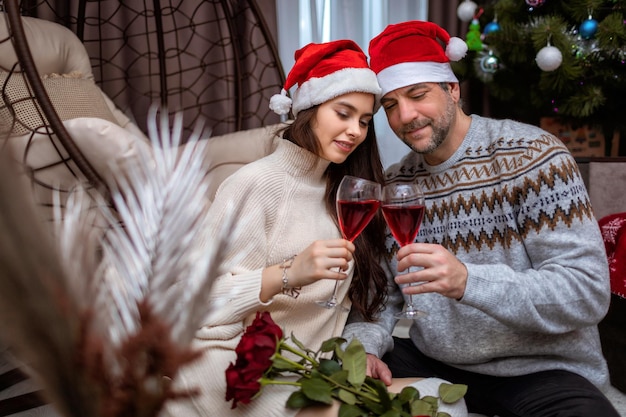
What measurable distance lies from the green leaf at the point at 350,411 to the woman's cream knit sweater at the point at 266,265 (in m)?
0.21

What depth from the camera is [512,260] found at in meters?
1.49

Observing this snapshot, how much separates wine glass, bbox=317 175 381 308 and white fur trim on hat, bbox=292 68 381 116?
12.6 inches

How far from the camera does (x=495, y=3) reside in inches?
110

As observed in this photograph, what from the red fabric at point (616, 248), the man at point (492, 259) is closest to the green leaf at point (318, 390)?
the man at point (492, 259)

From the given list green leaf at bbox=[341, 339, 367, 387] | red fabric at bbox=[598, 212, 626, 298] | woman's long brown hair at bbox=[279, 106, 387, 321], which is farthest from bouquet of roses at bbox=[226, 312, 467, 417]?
red fabric at bbox=[598, 212, 626, 298]

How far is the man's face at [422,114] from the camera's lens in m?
1.56

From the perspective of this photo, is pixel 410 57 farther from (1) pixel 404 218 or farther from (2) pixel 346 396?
(2) pixel 346 396

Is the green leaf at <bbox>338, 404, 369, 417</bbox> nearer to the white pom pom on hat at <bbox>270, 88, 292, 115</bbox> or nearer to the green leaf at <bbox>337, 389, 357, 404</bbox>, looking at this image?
the green leaf at <bbox>337, 389, 357, 404</bbox>

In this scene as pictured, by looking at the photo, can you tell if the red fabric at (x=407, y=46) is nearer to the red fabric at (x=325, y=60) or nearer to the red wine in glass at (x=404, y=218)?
the red fabric at (x=325, y=60)

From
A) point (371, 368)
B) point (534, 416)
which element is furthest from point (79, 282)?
point (534, 416)

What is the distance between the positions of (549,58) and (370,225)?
4.30ft

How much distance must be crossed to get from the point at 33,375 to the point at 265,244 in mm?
1044

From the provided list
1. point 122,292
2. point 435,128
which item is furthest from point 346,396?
point 435,128

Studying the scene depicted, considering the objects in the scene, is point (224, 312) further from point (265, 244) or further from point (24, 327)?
point (24, 327)
